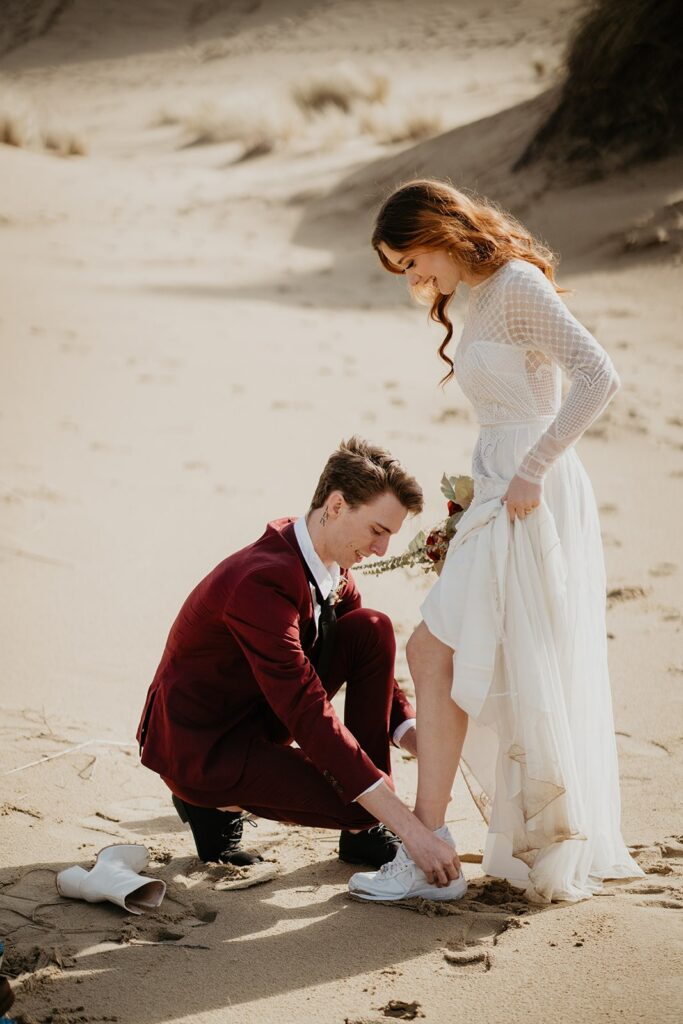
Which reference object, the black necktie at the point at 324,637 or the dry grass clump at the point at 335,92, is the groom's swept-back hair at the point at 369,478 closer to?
the black necktie at the point at 324,637

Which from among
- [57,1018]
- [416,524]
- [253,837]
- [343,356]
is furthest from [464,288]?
[57,1018]

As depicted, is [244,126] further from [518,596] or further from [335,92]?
[518,596]

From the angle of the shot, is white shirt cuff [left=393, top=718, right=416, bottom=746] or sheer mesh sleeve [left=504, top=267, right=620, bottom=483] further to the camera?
white shirt cuff [left=393, top=718, right=416, bottom=746]

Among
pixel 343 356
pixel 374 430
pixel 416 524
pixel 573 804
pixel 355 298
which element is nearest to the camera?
pixel 573 804

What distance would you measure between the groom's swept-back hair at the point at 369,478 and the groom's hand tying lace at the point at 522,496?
0.83ft

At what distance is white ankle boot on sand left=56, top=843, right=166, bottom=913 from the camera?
2930 millimetres

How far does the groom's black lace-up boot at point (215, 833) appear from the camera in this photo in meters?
3.23

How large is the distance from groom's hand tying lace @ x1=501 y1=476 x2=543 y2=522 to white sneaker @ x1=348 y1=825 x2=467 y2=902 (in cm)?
84

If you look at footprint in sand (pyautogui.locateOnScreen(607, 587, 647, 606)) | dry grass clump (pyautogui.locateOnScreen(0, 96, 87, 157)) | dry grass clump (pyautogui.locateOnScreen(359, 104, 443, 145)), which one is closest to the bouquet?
footprint in sand (pyautogui.locateOnScreen(607, 587, 647, 606))

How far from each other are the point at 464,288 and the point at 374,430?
3.94m

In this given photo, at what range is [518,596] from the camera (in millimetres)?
2898

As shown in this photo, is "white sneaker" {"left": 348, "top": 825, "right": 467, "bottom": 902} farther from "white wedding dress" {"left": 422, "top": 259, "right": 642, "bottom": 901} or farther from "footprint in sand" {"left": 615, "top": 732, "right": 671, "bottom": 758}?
"footprint in sand" {"left": 615, "top": 732, "right": 671, "bottom": 758}

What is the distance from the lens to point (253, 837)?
3547 mm

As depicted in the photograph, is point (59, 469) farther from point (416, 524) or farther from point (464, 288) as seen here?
point (464, 288)
